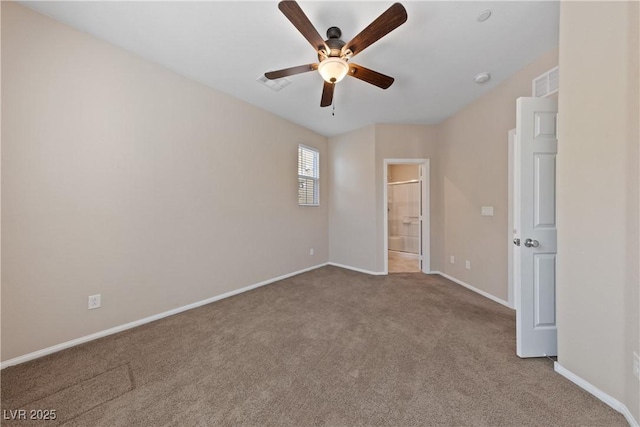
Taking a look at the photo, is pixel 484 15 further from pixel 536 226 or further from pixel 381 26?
pixel 536 226

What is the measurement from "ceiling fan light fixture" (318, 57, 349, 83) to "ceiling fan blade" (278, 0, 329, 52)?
85mm

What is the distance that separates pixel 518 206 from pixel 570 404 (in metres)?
1.24

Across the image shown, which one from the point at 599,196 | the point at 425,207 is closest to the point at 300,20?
the point at 599,196

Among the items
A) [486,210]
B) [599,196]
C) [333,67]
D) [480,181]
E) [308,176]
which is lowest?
[486,210]

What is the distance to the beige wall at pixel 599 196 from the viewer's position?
1.19 meters

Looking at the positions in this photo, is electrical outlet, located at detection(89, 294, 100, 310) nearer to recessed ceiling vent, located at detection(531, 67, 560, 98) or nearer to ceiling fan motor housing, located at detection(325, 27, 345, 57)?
ceiling fan motor housing, located at detection(325, 27, 345, 57)

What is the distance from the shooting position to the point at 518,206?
1719 mm

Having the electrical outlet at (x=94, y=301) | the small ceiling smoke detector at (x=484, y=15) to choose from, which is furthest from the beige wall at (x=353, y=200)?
the electrical outlet at (x=94, y=301)

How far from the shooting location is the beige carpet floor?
1225mm

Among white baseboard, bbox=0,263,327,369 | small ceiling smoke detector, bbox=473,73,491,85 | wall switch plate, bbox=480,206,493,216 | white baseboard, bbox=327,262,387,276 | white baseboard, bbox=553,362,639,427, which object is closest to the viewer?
white baseboard, bbox=553,362,639,427

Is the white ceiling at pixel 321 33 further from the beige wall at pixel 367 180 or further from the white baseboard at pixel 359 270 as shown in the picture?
the white baseboard at pixel 359 270

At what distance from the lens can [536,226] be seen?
1.72 metres

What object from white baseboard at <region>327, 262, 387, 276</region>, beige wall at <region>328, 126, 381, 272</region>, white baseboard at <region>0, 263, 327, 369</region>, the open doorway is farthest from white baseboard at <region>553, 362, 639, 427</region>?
the open doorway

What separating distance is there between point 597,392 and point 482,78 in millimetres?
2913
